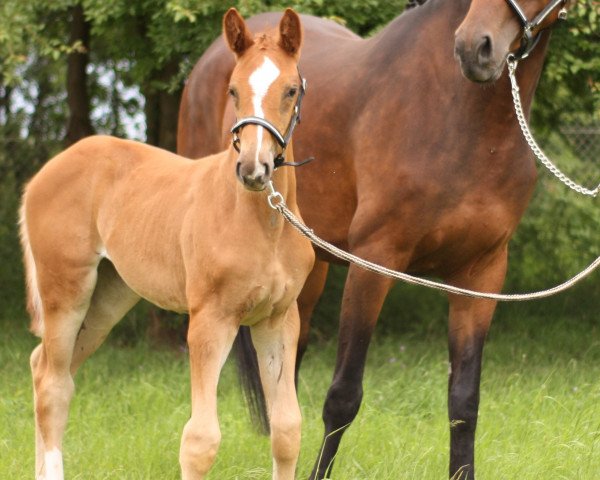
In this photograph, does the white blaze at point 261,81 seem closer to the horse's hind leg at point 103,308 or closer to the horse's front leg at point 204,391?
the horse's front leg at point 204,391

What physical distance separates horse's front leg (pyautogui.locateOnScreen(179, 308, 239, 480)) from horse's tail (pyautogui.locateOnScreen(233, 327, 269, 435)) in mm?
1560

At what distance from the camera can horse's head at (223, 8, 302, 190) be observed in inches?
119

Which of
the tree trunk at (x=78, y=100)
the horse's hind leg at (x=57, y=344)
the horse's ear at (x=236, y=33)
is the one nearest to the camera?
the horse's ear at (x=236, y=33)

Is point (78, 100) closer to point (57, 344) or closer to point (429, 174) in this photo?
point (57, 344)

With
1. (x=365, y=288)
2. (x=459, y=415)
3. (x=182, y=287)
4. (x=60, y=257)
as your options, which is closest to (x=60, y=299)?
(x=60, y=257)

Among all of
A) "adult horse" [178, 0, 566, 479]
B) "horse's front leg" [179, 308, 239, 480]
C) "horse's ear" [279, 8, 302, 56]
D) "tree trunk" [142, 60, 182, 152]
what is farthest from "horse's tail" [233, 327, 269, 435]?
"tree trunk" [142, 60, 182, 152]

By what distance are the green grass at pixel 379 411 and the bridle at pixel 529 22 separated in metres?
1.67

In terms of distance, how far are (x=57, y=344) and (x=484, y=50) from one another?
6.41 ft

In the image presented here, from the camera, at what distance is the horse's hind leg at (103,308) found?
14.3ft

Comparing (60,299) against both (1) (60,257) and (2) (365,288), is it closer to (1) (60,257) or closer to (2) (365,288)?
(1) (60,257)

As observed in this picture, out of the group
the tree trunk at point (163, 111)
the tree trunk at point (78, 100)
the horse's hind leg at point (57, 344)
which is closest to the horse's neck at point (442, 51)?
the horse's hind leg at point (57, 344)

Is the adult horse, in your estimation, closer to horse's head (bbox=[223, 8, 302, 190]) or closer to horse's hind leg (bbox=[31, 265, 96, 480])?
horse's head (bbox=[223, 8, 302, 190])

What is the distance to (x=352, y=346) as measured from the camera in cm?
432

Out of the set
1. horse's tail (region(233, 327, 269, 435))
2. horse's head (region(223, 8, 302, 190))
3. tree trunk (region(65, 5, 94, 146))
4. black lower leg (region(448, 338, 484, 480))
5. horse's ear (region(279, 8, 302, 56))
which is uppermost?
horse's ear (region(279, 8, 302, 56))
